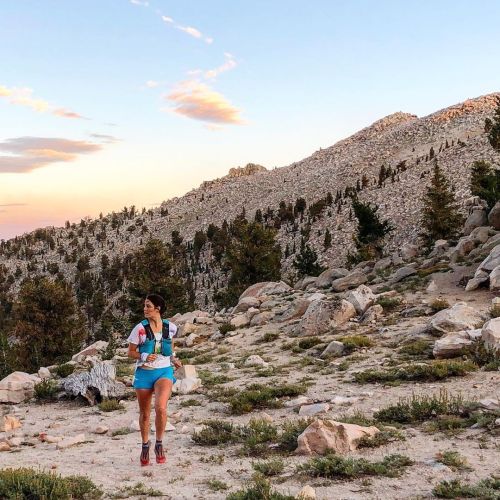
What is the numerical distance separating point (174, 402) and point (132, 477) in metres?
6.09

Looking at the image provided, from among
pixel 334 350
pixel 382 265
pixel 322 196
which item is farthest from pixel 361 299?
pixel 322 196

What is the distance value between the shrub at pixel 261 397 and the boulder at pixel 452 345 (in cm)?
414

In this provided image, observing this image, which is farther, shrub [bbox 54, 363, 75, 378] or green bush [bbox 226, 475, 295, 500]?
shrub [bbox 54, 363, 75, 378]

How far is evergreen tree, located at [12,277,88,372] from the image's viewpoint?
136ft

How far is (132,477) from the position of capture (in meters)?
7.92

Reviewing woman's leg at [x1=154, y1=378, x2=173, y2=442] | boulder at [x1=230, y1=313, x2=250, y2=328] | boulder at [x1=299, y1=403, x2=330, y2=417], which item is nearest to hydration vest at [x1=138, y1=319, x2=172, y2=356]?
woman's leg at [x1=154, y1=378, x2=173, y2=442]

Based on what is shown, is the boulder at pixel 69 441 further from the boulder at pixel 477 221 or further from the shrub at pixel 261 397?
the boulder at pixel 477 221

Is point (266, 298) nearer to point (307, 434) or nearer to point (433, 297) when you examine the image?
point (433, 297)

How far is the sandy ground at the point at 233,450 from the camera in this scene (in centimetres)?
708

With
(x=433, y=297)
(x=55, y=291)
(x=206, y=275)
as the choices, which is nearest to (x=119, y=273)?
(x=206, y=275)

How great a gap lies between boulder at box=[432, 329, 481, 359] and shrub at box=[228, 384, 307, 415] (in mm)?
4143

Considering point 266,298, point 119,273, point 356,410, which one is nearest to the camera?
point 356,410

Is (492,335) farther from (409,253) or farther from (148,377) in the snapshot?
(409,253)

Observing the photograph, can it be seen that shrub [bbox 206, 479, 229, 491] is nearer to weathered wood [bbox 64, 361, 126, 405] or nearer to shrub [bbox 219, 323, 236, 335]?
weathered wood [bbox 64, 361, 126, 405]
